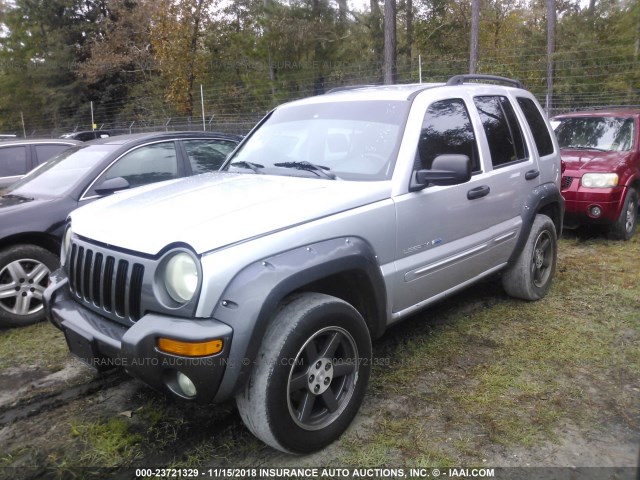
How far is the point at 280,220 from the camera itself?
2.66 m

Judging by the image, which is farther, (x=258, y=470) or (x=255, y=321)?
(x=258, y=470)

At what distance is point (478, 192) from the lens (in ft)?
12.6

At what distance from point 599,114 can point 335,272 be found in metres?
6.91

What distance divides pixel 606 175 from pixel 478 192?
392cm

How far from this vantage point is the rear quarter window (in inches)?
189

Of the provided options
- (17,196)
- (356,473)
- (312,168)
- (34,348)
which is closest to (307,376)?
(356,473)

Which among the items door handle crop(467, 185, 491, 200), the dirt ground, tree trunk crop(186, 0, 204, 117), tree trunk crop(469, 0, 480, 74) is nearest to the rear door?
door handle crop(467, 185, 491, 200)

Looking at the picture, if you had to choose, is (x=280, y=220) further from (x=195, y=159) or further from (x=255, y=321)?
(x=195, y=159)

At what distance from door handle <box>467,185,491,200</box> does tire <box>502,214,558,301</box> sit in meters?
0.97

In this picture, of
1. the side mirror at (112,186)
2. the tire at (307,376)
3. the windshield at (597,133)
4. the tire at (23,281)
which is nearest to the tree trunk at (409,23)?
the windshield at (597,133)

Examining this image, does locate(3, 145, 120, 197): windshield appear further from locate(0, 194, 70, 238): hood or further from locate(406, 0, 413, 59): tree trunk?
locate(406, 0, 413, 59): tree trunk

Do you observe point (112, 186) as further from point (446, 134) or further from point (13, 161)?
point (13, 161)

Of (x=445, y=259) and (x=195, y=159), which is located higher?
(x=195, y=159)

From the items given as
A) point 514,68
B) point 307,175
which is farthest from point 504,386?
point 514,68
